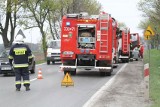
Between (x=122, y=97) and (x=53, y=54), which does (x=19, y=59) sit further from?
(x=53, y=54)

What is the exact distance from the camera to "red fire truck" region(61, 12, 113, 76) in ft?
70.7

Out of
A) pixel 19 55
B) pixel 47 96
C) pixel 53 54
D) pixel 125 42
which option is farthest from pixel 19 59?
pixel 125 42

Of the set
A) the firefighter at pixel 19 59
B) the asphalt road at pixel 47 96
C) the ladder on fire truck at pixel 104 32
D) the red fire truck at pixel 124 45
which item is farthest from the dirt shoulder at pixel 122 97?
the red fire truck at pixel 124 45

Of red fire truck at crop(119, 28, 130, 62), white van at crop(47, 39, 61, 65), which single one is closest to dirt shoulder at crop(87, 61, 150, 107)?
white van at crop(47, 39, 61, 65)

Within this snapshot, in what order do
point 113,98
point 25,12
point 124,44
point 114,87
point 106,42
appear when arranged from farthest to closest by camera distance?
1. point 25,12
2. point 124,44
3. point 106,42
4. point 114,87
5. point 113,98

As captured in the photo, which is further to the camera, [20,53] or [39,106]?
[20,53]

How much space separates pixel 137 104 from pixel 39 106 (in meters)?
2.66

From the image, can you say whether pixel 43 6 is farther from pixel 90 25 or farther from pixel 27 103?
pixel 27 103

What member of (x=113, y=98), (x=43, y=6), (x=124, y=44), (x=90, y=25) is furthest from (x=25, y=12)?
(x=113, y=98)

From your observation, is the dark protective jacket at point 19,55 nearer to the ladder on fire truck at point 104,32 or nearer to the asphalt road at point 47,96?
the asphalt road at point 47,96

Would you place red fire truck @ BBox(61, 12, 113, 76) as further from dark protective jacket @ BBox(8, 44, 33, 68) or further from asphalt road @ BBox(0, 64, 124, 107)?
dark protective jacket @ BBox(8, 44, 33, 68)

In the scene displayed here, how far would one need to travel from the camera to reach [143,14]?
2591 inches

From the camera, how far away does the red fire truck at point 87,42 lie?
21.6m

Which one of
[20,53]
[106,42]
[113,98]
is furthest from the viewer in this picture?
[106,42]
